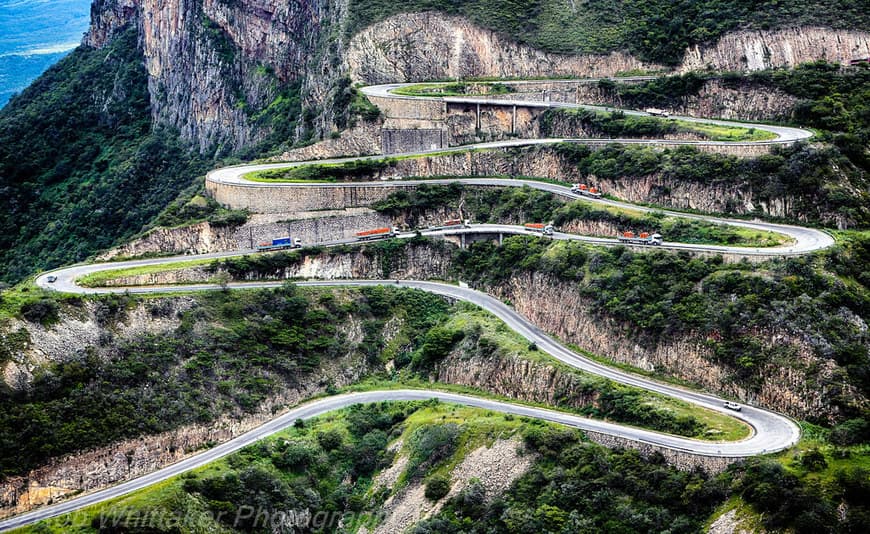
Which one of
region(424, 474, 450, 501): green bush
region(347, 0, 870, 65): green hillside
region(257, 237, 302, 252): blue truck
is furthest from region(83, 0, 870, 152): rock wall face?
region(424, 474, 450, 501): green bush

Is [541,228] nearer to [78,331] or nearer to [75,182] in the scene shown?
[78,331]

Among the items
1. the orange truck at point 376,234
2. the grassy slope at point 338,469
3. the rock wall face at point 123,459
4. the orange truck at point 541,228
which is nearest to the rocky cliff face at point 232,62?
the orange truck at point 376,234

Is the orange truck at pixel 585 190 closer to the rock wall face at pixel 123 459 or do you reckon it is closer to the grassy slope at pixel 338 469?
the grassy slope at pixel 338 469

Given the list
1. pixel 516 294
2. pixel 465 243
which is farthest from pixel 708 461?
pixel 465 243

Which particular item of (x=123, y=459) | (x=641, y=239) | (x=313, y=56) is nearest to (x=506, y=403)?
(x=641, y=239)

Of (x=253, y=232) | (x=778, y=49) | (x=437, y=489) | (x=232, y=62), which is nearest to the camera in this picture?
(x=437, y=489)

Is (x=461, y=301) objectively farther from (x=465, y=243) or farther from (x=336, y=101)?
(x=336, y=101)
